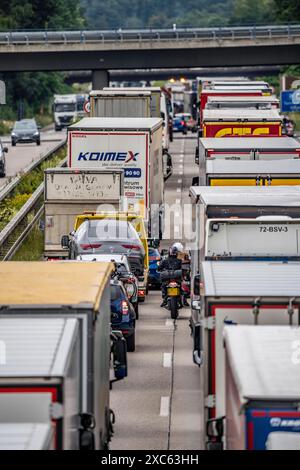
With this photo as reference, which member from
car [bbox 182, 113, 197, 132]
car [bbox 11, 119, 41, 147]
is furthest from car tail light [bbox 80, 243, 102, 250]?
car [bbox 182, 113, 197, 132]

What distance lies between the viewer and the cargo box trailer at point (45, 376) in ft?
36.0

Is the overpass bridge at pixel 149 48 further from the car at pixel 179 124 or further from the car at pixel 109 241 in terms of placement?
the car at pixel 109 241

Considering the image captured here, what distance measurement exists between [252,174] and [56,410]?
1946 cm

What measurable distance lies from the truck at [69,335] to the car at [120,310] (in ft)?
30.3

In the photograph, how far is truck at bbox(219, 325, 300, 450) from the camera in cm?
1059

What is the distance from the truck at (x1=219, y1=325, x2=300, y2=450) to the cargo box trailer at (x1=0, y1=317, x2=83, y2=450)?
1195 millimetres

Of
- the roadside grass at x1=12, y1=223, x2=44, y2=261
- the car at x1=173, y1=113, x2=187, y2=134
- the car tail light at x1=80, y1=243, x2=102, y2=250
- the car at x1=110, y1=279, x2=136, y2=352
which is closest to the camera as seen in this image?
the car at x1=110, y1=279, x2=136, y2=352

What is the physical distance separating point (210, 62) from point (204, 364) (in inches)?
2984

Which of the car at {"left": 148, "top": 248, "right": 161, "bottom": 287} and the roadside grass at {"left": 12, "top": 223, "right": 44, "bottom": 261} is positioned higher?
the car at {"left": 148, "top": 248, "right": 161, "bottom": 287}

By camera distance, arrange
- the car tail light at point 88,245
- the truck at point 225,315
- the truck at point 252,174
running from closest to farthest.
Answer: the truck at point 225,315
the truck at point 252,174
the car tail light at point 88,245

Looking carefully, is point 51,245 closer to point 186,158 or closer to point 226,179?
point 226,179

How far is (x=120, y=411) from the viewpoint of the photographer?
20281mm

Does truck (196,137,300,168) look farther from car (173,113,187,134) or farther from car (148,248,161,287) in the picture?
car (173,113,187,134)

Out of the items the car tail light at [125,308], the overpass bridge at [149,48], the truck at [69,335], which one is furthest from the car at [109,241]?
the overpass bridge at [149,48]
